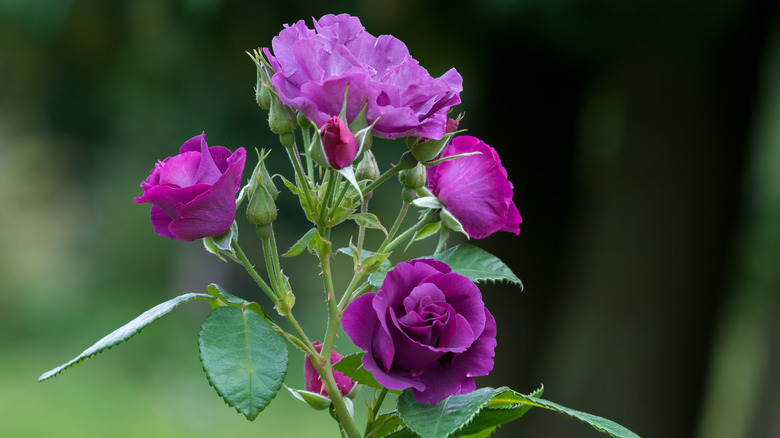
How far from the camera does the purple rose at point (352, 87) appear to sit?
624 mm

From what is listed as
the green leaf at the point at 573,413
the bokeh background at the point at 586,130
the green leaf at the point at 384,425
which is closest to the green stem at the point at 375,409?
the green leaf at the point at 384,425

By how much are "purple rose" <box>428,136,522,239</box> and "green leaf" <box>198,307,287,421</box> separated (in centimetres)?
21

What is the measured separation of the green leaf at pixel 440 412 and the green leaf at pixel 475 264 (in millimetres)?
133

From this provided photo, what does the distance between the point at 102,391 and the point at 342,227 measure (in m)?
2.19

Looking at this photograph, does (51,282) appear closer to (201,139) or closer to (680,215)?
(680,215)

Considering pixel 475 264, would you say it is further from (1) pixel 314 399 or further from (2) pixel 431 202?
(1) pixel 314 399

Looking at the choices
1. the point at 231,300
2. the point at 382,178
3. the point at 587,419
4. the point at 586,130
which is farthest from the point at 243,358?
the point at 586,130

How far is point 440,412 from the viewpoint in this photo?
638mm

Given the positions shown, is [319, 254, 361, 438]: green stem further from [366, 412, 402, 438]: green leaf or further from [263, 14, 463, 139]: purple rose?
[263, 14, 463, 139]: purple rose

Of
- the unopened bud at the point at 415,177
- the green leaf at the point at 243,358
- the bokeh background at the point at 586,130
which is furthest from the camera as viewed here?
the bokeh background at the point at 586,130

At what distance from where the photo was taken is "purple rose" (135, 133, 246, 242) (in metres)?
0.64

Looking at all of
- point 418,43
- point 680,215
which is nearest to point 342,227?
point 418,43

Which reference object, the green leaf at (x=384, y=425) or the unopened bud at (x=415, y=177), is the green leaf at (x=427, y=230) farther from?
the green leaf at (x=384, y=425)

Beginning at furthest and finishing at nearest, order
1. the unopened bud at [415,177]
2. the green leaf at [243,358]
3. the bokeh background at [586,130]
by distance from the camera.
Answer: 1. the bokeh background at [586,130]
2. the unopened bud at [415,177]
3. the green leaf at [243,358]
